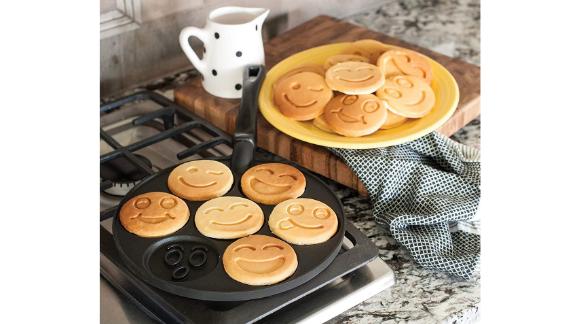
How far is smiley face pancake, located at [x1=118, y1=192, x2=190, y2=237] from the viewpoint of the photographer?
2.87 ft

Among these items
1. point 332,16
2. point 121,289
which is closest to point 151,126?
point 121,289

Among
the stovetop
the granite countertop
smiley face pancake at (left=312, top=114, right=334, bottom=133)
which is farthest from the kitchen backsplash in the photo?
smiley face pancake at (left=312, top=114, right=334, bottom=133)

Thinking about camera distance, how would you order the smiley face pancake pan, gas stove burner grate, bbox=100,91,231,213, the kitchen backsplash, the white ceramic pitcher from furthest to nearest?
the kitchen backsplash < the white ceramic pitcher < gas stove burner grate, bbox=100,91,231,213 < the smiley face pancake pan

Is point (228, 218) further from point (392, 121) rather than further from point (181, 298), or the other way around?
point (392, 121)

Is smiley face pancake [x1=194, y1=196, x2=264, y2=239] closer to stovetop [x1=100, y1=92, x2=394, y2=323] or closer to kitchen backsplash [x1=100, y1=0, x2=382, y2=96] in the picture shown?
stovetop [x1=100, y1=92, x2=394, y2=323]

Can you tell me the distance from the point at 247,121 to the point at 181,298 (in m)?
0.33

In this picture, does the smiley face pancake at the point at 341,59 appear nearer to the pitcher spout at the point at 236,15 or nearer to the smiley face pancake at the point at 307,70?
the smiley face pancake at the point at 307,70

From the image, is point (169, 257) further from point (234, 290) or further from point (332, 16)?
point (332, 16)

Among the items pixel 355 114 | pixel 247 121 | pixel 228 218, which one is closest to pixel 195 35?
pixel 247 121

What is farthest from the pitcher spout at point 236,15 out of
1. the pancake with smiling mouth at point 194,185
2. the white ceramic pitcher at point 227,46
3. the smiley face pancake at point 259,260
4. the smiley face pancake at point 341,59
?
the smiley face pancake at point 259,260

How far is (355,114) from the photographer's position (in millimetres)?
1060

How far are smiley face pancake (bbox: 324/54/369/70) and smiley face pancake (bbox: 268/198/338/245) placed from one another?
313 millimetres
